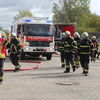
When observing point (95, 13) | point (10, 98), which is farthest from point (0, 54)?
point (95, 13)

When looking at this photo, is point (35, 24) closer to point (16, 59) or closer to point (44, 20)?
point (44, 20)

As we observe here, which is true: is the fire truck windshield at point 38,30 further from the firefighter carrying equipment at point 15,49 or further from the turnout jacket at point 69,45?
the turnout jacket at point 69,45

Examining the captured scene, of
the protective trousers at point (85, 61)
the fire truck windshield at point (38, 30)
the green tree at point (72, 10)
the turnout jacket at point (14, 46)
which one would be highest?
the green tree at point (72, 10)

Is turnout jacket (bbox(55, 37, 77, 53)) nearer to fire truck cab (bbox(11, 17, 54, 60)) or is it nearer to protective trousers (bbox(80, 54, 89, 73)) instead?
protective trousers (bbox(80, 54, 89, 73))

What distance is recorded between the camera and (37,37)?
67.6 ft

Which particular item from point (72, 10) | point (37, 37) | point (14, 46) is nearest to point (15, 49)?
point (14, 46)

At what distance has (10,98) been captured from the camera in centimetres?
770

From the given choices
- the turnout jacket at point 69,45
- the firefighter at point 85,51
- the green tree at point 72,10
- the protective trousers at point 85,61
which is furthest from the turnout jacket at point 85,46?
the green tree at point 72,10

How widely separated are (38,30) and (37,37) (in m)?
0.48

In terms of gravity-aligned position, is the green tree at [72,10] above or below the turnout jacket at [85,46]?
above

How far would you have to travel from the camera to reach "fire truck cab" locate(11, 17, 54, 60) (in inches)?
810

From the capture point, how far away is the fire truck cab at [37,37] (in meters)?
20.6

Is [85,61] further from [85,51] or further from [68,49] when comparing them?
[68,49]

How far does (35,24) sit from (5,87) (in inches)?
466
